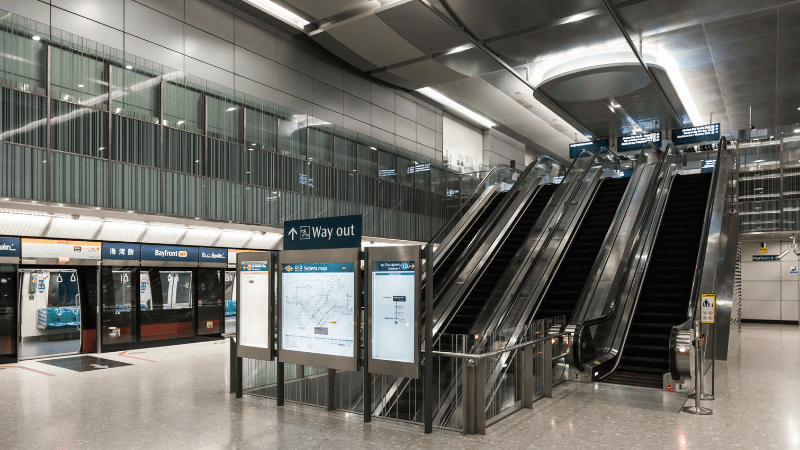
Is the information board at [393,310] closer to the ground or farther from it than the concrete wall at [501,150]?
closer to the ground

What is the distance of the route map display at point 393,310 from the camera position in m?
6.05

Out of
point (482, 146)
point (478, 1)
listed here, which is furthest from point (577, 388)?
point (482, 146)

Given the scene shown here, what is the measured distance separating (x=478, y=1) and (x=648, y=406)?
11029 millimetres

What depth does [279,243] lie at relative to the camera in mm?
16906

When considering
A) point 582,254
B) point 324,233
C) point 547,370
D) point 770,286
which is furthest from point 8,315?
point 770,286

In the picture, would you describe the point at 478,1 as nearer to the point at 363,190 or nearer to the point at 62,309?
the point at 363,190

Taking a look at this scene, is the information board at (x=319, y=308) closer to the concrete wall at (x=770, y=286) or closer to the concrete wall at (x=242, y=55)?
the concrete wall at (x=242, y=55)

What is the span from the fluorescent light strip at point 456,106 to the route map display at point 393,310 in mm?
17457

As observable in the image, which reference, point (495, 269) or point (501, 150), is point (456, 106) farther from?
point (495, 269)

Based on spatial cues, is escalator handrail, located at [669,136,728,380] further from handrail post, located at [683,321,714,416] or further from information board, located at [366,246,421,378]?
information board, located at [366,246,421,378]

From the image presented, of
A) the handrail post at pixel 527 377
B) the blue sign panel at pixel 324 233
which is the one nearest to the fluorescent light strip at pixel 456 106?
the blue sign panel at pixel 324 233

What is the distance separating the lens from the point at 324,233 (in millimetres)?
6832

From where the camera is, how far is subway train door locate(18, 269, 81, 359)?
462 inches

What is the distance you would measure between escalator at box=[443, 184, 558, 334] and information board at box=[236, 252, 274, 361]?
3.72 m
